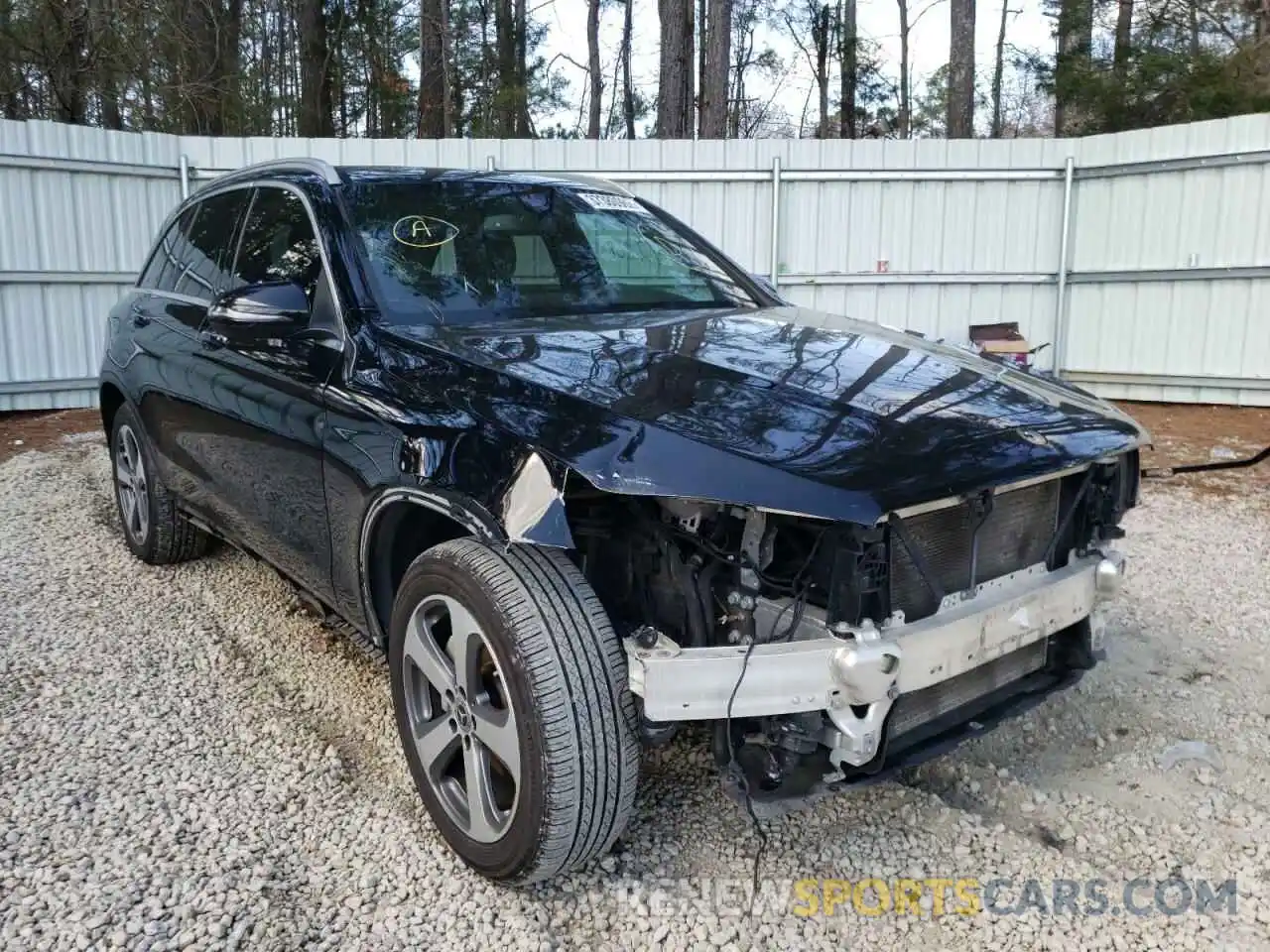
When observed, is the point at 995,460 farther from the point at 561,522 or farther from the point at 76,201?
the point at 76,201

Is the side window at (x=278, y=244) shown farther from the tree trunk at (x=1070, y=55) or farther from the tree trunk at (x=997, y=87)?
the tree trunk at (x=997, y=87)

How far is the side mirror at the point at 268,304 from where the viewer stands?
306cm

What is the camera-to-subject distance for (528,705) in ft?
→ 7.37

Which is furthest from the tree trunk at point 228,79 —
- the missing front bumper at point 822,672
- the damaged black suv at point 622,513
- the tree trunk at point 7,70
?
the missing front bumper at point 822,672

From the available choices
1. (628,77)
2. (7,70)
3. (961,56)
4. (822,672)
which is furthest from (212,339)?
(628,77)

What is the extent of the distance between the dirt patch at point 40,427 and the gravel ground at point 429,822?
14.9 feet

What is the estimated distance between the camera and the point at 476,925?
240 cm

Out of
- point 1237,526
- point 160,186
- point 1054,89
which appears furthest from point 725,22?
point 1237,526

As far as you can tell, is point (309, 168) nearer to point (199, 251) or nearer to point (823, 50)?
point (199, 251)

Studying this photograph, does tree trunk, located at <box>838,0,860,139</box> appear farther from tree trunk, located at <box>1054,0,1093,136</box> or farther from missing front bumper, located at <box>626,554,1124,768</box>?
missing front bumper, located at <box>626,554,1124,768</box>

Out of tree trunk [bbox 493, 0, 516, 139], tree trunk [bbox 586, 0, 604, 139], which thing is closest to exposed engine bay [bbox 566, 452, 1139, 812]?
tree trunk [bbox 493, 0, 516, 139]

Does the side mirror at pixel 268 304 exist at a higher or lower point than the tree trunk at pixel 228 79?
lower

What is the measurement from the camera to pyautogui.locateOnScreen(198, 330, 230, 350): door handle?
11.7 feet

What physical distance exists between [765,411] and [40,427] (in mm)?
8504
